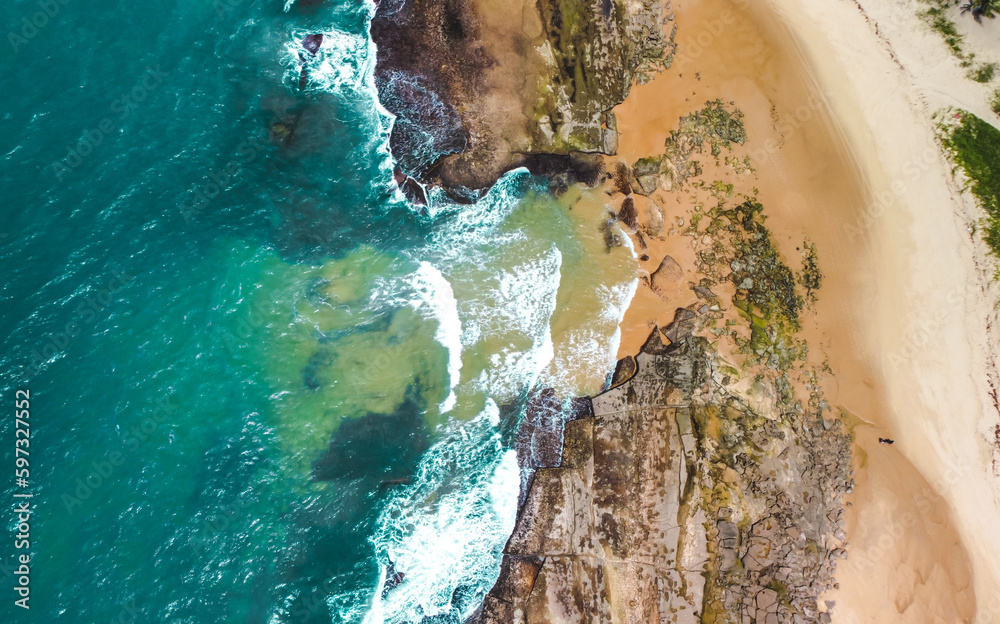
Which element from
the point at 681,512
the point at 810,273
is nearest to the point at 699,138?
the point at 810,273

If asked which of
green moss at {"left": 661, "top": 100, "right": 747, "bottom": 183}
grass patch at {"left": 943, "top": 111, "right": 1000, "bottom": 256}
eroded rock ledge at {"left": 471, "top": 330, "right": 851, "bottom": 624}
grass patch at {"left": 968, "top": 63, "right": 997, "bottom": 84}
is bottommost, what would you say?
eroded rock ledge at {"left": 471, "top": 330, "right": 851, "bottom": 624}

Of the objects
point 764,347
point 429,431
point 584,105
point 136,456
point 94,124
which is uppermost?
point 584,105

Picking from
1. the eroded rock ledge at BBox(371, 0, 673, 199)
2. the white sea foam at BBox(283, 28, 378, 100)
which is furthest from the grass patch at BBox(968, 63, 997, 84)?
the white sea foam at BBox(283, 28, 378, 100)

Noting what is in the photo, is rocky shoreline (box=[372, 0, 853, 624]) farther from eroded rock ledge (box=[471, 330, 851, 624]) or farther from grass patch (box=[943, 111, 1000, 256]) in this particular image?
grass patch (box=[943, 111, 1000, 256])

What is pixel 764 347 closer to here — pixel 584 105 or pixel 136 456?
pixel 584 105

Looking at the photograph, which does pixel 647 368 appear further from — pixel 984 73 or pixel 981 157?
pixel 984 73

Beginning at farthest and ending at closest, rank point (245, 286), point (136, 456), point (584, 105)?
point (584, 105)
point (245, 286)
point (136, 456)

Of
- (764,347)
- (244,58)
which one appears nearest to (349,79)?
(244,58)

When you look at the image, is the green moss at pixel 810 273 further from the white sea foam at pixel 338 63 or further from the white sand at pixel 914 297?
the white sea foam at pixel 338 63
